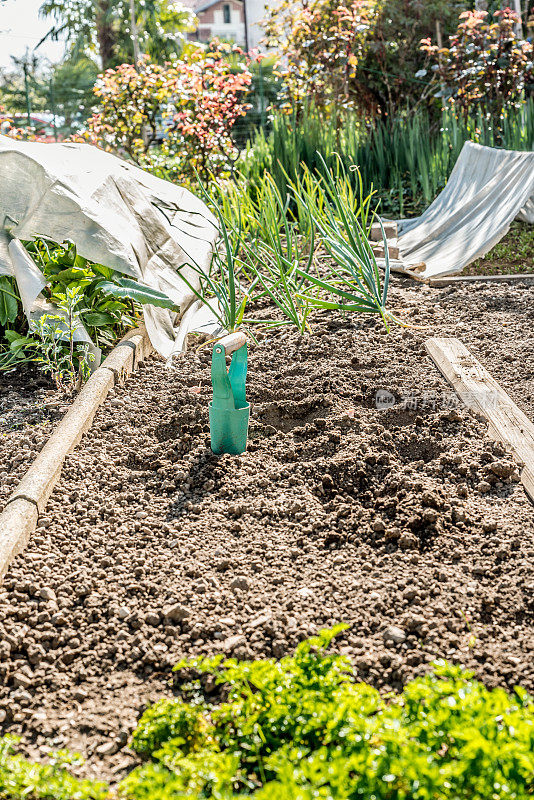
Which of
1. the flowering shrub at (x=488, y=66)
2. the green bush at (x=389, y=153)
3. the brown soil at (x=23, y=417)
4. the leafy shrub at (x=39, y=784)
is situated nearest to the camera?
the leafy shrub at (x=39, y=784)

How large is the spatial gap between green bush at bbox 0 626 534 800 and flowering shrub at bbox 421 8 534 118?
6.79m

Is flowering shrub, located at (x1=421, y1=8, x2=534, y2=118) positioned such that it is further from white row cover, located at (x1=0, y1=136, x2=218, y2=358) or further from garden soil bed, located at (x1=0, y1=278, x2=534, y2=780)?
garden soil bed, located at (x1=0, y1=278, x2=534, y2=780)

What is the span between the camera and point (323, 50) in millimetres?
8625

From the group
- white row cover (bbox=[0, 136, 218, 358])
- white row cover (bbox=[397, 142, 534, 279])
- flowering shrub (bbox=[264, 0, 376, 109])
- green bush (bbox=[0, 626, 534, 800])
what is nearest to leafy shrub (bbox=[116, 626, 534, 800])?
green bush (bbox=[0, 626, 534, 800])

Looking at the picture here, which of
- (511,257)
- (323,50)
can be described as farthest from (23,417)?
(323,50)

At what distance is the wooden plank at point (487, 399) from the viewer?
7.93ft

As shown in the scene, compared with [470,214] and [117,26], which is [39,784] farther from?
[117,26]

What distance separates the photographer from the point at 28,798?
1259 mm

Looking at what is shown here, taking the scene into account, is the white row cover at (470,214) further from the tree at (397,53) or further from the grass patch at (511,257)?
the tree at (397,53)

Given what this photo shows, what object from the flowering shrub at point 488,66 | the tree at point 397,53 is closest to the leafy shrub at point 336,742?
the flowering shrub at point 488,66

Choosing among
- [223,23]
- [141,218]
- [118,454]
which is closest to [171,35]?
[141,218]

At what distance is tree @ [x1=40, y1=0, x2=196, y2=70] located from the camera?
17.7 m

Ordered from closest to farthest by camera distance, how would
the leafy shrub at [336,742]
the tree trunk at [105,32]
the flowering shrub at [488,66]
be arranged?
the leafy shrub at [336,742] → the flowering shrub at [488,66] → the tree trunk at [105,32]

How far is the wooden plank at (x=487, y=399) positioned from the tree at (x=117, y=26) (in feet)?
53.8
